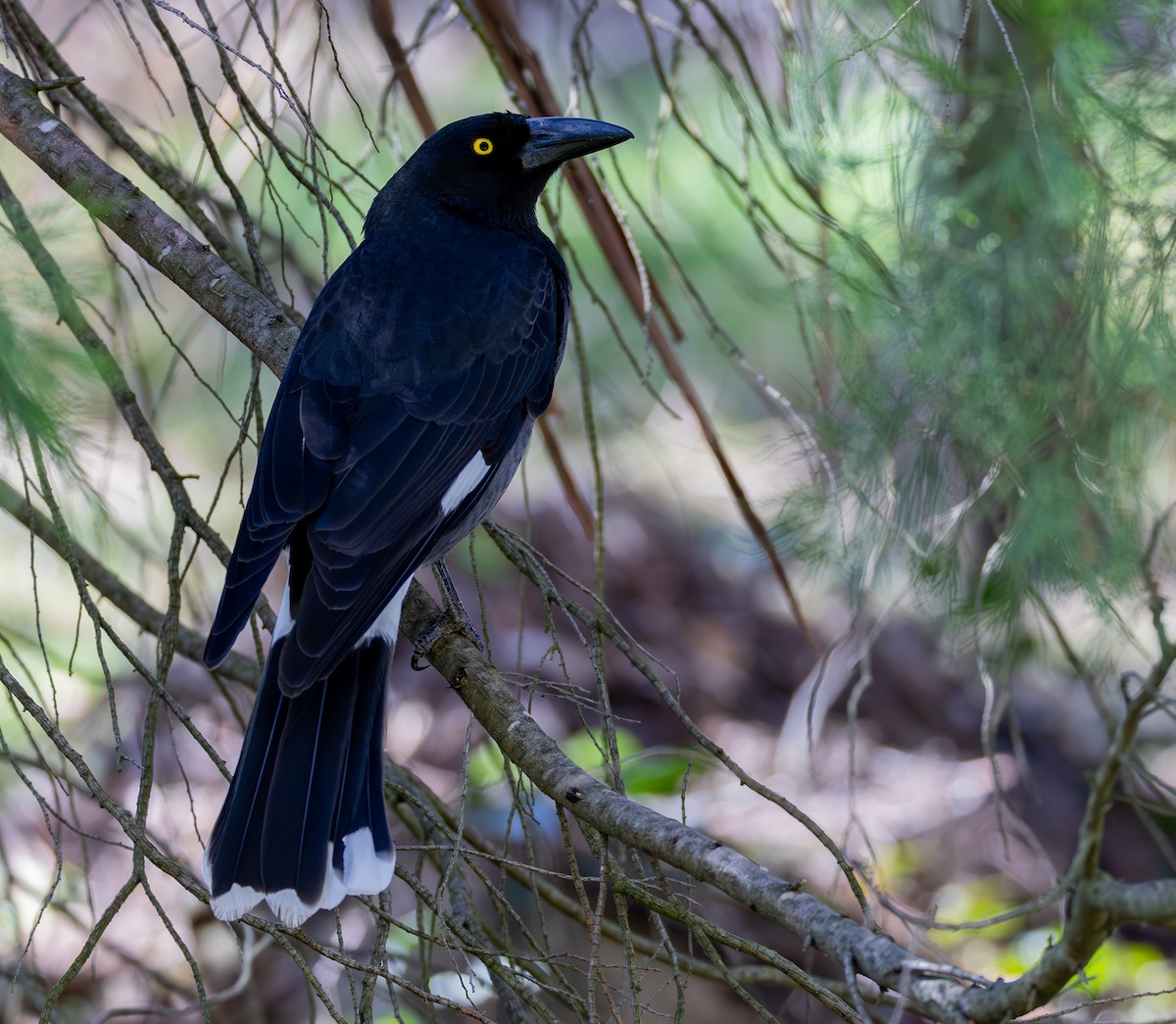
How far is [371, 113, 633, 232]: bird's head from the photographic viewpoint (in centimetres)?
297

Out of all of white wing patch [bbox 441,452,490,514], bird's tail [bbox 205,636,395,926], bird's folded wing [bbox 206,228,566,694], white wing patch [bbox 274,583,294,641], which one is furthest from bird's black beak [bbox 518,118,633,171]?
bird's tail [bbox 205,636,395,926]

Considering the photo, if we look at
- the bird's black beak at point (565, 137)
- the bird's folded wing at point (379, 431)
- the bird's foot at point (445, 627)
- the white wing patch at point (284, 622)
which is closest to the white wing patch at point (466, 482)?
the bird's folded wing at point (379, 431)

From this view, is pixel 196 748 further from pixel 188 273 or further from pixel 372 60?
pixel 372 60

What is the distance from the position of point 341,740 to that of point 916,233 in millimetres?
1822

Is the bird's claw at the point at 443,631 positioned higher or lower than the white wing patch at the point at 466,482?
lower

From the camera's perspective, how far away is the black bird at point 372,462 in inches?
77.8

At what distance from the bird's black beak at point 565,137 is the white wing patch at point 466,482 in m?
0.72

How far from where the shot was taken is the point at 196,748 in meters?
4.63

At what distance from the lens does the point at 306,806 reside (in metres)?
2.00

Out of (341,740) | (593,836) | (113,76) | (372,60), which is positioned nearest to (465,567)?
(372,60)

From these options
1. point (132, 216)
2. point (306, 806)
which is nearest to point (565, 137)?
point (132, 216)

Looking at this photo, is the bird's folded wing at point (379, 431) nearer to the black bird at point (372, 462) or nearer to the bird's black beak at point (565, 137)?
the black bird at point (372, 462)

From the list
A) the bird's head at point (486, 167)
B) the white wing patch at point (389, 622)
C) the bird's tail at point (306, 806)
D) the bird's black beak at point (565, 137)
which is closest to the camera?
the bird's tail at point (306, 806)

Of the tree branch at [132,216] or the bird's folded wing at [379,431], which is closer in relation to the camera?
the bird's folded wing at [379,431]
